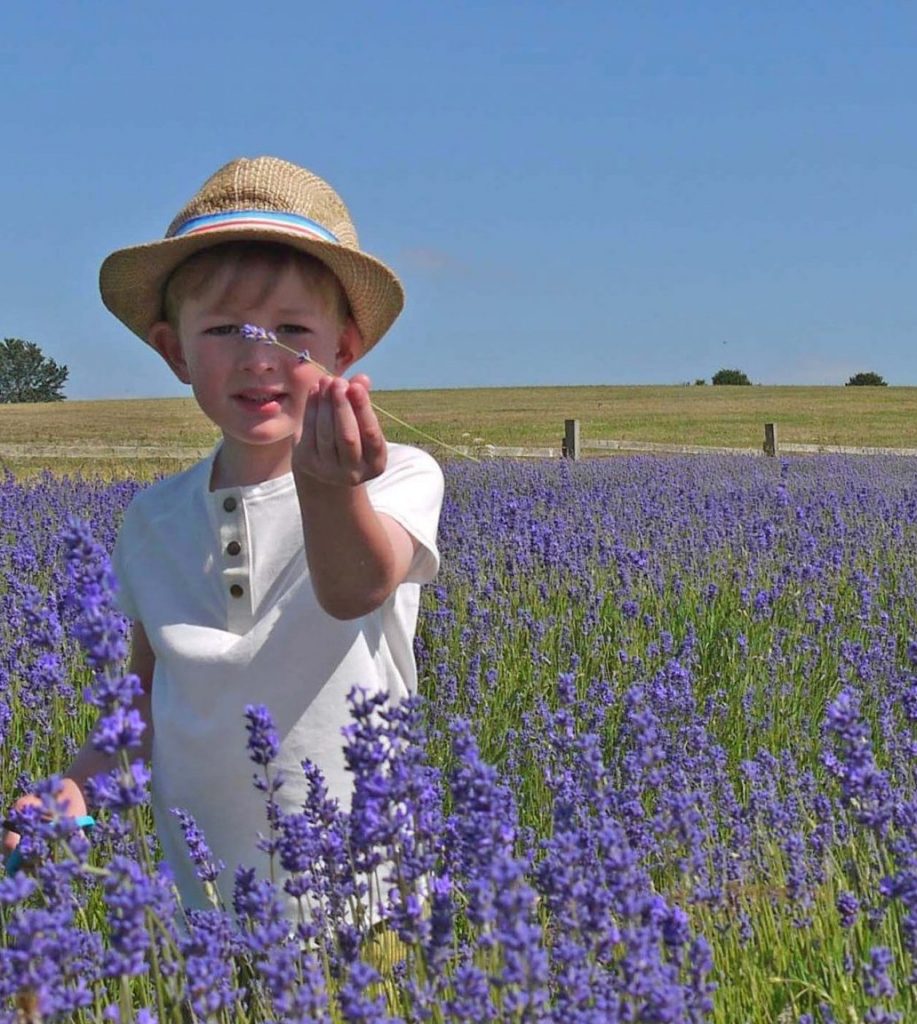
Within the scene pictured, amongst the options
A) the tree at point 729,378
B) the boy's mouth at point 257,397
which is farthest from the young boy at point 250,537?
the tree at point 729,378

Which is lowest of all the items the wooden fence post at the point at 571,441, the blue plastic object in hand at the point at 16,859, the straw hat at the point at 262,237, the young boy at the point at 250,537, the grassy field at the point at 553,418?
the blue plastic object in hand at the point at 16,859

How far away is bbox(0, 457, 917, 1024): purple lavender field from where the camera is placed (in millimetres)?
1334

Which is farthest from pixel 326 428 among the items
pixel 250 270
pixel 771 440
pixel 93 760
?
pixel 771 440

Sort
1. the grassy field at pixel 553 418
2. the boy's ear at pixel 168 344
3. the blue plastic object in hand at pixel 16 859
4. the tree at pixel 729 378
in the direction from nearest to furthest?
the blue plastic object in hand at pixel 16 859, the boy's ear at pixel 168 344, the grassy field at pixel 553 418, the tree at pixel 729 378

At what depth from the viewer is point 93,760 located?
239cm

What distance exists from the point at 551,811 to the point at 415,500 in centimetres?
117

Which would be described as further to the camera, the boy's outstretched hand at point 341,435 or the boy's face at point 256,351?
the boy's face at point 256,351

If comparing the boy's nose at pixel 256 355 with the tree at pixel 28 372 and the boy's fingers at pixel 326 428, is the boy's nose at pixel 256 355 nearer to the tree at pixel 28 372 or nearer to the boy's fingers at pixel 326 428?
the boy's fingers at pixel 326 428

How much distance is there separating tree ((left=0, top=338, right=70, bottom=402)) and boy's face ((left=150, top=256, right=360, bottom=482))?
81023 millimetres

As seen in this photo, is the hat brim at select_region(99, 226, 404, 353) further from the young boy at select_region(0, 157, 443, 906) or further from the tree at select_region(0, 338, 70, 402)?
the tree at select_region(0, 338, 70, 402)

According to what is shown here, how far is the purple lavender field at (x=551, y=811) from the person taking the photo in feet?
4.38

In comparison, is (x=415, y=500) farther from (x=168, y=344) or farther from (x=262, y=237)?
(x=168, y=344)

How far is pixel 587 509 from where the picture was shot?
7.86 metres

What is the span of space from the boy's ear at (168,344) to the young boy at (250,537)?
24mm
